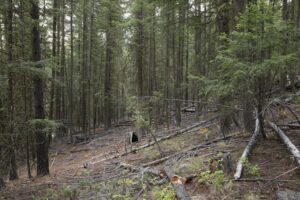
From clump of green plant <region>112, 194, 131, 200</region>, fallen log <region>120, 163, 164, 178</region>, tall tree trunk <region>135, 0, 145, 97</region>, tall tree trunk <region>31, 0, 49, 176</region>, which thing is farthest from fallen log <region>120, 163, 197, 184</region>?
tall tree trunk <region>135, 0, 145, 97</region>

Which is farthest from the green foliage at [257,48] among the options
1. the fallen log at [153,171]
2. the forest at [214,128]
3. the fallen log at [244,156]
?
the fallen log at [153,171]

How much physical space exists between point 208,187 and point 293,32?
372cm

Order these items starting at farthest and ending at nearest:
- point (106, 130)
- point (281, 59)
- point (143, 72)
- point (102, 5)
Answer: point (106, 130), point (102, 5), point (143, 72), point (281, 59)

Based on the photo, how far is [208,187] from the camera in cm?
573

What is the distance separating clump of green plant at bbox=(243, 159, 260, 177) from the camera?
18.7 ft

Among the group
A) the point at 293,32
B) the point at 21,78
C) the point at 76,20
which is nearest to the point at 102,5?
the point at 76,20

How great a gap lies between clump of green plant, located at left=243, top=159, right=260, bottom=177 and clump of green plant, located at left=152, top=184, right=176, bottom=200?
1.51 metres

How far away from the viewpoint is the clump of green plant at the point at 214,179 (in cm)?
549

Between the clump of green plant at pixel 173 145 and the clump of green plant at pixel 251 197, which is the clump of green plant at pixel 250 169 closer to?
the clump of green plant at pixel 251 197

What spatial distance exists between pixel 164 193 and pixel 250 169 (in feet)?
5.71

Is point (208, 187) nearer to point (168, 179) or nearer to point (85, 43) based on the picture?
point (168, 179)

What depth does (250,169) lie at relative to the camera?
5.85 m

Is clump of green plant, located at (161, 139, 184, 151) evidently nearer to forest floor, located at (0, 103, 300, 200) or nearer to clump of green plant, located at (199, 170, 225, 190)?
forest floor, located at (0, 103, 300, 200)

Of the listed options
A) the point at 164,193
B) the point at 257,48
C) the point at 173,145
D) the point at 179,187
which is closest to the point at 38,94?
the point at 173,145
